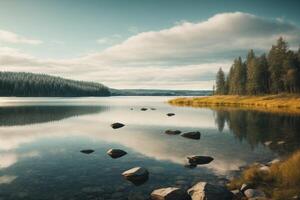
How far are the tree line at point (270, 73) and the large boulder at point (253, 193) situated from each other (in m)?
88.1

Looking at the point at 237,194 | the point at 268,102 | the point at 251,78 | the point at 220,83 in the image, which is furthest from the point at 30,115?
the point at 220,83

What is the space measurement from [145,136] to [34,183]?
20.1m

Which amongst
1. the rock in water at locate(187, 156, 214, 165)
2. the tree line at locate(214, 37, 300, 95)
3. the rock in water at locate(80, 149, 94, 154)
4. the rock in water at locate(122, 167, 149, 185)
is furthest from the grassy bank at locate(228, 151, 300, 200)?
the tree line at locate(214, 37, 300, 95)

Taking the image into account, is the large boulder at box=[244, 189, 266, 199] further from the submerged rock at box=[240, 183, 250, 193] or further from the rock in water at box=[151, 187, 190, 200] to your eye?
the rock in water at box=[151, 187, 190, 200]

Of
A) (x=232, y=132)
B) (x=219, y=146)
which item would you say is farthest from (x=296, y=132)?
(x=219, y=146)

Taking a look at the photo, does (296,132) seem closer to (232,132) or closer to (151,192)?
(232,132)

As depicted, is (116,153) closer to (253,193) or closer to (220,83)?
(253,193)

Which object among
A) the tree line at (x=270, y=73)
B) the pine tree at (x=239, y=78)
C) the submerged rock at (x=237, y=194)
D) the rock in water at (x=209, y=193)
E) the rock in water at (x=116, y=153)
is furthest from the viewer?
the pine tree at (x=239, y=78)

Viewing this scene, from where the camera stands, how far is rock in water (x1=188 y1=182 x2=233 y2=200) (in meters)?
14.2

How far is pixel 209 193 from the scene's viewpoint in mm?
14367

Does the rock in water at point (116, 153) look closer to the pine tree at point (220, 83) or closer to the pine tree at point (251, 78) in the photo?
the pine tree at point (251, 78)

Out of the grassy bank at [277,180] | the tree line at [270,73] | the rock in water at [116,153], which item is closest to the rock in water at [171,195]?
the grassy bank at [277,180]

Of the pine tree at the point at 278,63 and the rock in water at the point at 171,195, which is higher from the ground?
the pine tree at the point at 278,63

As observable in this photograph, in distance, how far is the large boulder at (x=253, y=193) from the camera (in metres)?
14.3
